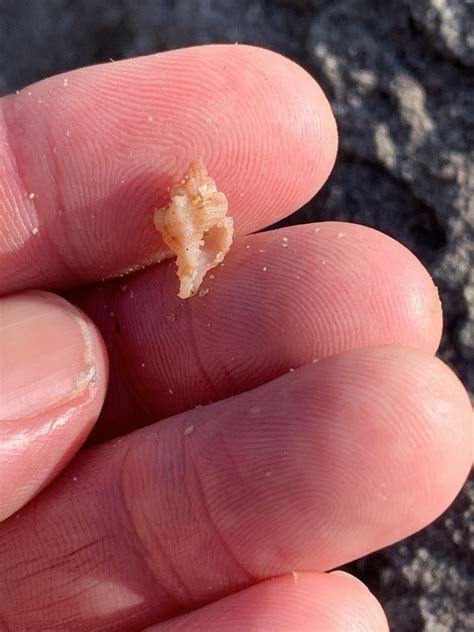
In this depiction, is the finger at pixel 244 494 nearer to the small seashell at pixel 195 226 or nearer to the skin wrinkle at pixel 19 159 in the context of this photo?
the small seashell at pixel 195 226

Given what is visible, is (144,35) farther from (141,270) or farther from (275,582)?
(275,582)

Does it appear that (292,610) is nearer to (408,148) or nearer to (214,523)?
(214,523)

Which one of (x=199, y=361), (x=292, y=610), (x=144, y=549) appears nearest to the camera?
(x=292, y=610)

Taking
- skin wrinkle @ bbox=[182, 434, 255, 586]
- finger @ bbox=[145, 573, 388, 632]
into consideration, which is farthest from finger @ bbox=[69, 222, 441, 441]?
finger @ bbox=[145, 573, 388, 632]

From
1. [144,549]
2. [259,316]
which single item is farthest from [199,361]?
[144,549]

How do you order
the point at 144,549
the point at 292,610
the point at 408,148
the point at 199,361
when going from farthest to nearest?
the point at 408,148, the point at 199,361, the point at 144,549, the point at 292,610

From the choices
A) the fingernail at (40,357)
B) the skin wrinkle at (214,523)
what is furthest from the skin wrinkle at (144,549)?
the fingernail at (40,357)
